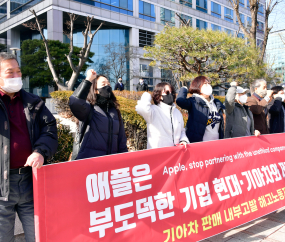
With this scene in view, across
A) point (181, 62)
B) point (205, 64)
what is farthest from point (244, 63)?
point (181, 62)

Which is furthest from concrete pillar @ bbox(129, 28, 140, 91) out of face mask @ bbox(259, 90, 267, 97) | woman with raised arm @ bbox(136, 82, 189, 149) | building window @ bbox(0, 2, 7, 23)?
woman with raised arm @ bbox(136, 82, 189, 149)

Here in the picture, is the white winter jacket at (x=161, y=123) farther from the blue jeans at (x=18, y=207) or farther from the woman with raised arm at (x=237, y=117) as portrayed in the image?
the blue jeans at (x=18, y=207)

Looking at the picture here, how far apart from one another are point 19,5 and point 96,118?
106ft

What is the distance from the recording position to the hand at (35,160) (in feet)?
6.72

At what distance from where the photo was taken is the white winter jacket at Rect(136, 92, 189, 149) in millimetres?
3334

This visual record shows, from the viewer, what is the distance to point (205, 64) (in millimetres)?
11469

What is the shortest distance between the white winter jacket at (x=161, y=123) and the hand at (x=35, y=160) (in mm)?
1518

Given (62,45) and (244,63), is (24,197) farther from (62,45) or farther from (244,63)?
(62,45)

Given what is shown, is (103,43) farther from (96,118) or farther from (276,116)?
(96,118)

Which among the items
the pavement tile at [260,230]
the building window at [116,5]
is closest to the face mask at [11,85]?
the pavement tile at [260,230]

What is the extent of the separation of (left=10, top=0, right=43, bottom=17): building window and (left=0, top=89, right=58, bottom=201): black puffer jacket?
28.9 meters

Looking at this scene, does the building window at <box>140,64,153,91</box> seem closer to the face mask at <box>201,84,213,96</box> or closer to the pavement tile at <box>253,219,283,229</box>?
the face mask at <box>201,84,213,96</box>

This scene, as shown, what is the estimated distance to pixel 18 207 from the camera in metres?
2.21

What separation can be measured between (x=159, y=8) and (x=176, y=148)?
105ft
